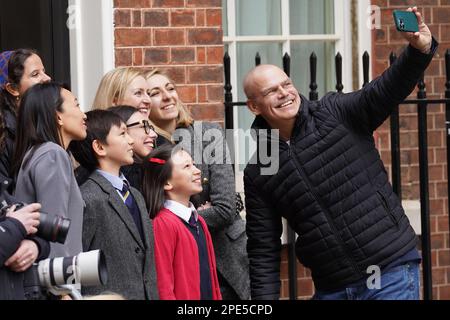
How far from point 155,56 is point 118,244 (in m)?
→ 2.25

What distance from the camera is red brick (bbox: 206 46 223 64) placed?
8.05 metres

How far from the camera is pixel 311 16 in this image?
29.8 feet

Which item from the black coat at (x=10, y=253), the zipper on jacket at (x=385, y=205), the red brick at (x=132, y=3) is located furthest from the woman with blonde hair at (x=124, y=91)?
the black coat at (x=10, y=253)

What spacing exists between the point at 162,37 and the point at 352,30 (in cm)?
174

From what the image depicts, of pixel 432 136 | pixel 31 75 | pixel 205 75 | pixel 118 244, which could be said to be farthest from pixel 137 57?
pixel 432 136

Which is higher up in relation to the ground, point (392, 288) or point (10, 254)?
point (10, 254)

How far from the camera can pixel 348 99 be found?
618 cm

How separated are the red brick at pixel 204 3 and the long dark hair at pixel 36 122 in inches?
90.2

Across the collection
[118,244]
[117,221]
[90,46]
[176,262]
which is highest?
[90,46]

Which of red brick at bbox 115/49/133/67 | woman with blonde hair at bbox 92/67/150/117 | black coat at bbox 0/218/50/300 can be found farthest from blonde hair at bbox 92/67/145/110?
black coat at bbox 0/218/50/300

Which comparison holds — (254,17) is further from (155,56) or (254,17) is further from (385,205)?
(385,205)

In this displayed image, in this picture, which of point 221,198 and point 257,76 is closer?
point 257,76

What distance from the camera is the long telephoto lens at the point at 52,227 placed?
511 cm
